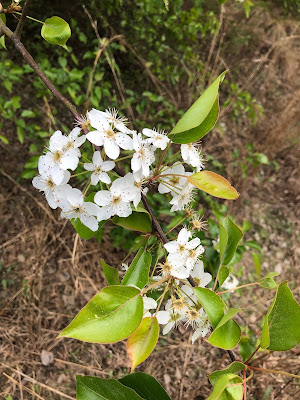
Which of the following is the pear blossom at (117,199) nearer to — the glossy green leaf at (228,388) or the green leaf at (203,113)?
the green leaf at (203,113)

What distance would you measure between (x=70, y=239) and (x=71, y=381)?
691 millimetres

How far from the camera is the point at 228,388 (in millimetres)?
715

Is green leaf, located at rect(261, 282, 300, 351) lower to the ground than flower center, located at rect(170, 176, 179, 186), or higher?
lower

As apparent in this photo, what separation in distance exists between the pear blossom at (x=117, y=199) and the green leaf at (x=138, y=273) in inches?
4.6

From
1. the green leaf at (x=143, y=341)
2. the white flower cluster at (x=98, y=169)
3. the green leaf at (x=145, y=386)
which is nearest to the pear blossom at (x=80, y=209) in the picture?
the white flower cluster at (x=98, y=169)

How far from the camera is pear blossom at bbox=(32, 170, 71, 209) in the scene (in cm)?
76

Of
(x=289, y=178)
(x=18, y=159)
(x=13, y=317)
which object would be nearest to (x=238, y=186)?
(x=289, y=178)

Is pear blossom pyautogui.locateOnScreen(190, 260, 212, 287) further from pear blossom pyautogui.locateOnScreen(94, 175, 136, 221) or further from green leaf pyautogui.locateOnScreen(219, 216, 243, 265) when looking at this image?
pear blossom pyautogui.locateOnScreen(94, 175, 136, 221)

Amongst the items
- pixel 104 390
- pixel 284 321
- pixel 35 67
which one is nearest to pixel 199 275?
pixel 284 321

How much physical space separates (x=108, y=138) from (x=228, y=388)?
1.70 feet

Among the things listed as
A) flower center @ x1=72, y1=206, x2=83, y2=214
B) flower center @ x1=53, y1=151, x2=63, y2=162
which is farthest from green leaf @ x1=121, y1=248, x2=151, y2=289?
flower center @ x1=53, y1=151, x2=63, y2=162

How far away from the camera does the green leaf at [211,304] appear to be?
0.72m

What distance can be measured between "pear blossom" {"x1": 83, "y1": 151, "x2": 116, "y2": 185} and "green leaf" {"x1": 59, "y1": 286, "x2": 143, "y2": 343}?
0.22m

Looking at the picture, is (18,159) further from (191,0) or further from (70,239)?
(191,0)
